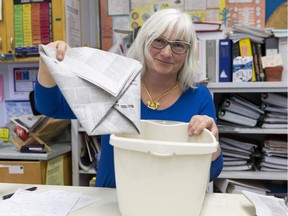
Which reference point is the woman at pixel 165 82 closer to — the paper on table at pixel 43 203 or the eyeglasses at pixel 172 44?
the eyeglasses at pixel 172 44

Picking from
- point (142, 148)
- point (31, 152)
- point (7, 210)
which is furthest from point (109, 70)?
point (31, 152)

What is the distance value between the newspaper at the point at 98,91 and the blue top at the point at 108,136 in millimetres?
258

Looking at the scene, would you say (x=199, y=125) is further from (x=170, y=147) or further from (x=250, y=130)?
(x=250, y=130)

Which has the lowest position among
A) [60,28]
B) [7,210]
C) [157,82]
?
[7,210]

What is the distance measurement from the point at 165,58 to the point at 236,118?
937 millimetres

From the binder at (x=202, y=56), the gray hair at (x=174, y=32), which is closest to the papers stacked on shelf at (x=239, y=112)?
the binder at (x=202, y=56)

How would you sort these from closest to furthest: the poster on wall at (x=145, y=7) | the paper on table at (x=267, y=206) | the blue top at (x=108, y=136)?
the paper on table at (x=267, y=206) → the blue top at (x=108, y=136) → the poster on wall at (x=145, y=7)

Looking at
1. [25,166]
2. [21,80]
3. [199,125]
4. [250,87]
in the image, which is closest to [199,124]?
[199,125]

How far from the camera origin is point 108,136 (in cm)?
104

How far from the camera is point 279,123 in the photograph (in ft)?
5.90

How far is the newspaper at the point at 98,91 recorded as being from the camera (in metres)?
0.63

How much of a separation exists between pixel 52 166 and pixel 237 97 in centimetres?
122

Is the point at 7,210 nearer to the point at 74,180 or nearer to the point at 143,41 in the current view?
the point at 143,41

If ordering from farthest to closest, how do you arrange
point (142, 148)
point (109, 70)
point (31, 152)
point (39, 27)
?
point (39, 27), point (31, 152), point (109, 70), point (142, 148)
